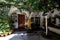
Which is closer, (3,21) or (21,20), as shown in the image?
(3,21)

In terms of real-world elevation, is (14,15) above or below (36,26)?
above

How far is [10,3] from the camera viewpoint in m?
15.4

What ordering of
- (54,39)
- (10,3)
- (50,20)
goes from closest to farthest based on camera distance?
1. (54,39)
2. (10,3)
3. (50,20)

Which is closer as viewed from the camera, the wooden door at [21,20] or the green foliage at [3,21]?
the green foliage at [3,21]

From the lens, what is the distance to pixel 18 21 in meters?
19.8

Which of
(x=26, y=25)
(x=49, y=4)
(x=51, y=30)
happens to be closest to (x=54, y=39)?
(x=51, y=30)

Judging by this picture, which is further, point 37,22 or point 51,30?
point 37,22

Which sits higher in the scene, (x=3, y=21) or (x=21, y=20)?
(x=3, y=21)

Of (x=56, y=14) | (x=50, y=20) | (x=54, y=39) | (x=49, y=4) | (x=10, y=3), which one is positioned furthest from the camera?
(x=50, y=20)

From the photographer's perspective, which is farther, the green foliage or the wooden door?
the wooden door

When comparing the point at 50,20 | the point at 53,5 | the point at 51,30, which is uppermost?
the point at 53,5

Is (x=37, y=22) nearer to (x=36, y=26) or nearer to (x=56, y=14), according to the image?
(x=36, y=26)

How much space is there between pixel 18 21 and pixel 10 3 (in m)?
4.92

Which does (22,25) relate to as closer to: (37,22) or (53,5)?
(37,22)
